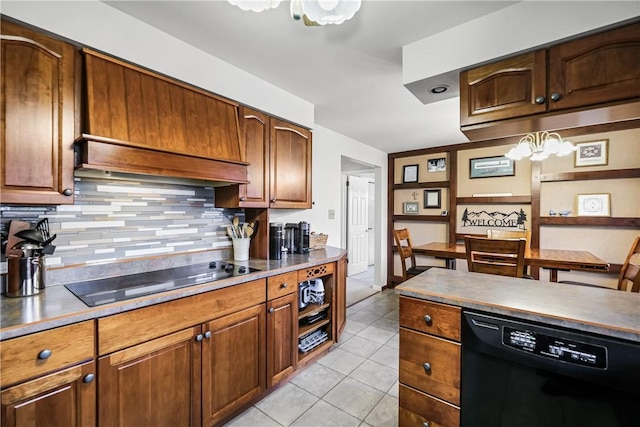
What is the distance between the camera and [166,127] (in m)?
1.65

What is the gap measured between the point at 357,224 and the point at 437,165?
2043 millimetres

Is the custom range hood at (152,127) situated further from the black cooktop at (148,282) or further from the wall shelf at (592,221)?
the wall shelf at (592,221)

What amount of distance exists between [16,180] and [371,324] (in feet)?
10.3

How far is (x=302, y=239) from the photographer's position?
263 cm

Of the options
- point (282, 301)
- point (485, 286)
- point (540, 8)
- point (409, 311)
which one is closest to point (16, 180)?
point (282, 301)

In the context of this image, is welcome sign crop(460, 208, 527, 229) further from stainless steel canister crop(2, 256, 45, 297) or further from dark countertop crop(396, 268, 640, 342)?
stainless steel canister crop(2, 256, 45, 297)

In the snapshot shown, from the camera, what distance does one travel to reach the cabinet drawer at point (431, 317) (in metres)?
1.24

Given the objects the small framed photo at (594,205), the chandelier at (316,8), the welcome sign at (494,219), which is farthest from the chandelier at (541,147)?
the chandelier at (316,8)

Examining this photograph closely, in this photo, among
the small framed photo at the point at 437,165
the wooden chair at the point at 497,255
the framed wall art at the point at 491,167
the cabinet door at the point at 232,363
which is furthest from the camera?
the small framed photo at the point at 437,165

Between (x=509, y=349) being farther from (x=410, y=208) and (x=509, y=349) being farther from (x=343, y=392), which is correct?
(x=410, y=208)

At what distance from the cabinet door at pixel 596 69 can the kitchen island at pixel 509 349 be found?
927 millimetres

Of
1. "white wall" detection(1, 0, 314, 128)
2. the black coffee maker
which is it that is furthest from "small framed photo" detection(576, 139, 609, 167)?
"white wall" detection(1, 0, 314, 128)

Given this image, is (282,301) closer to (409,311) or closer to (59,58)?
(409,311)

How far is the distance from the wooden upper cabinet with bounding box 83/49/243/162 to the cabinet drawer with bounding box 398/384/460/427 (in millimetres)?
1745
